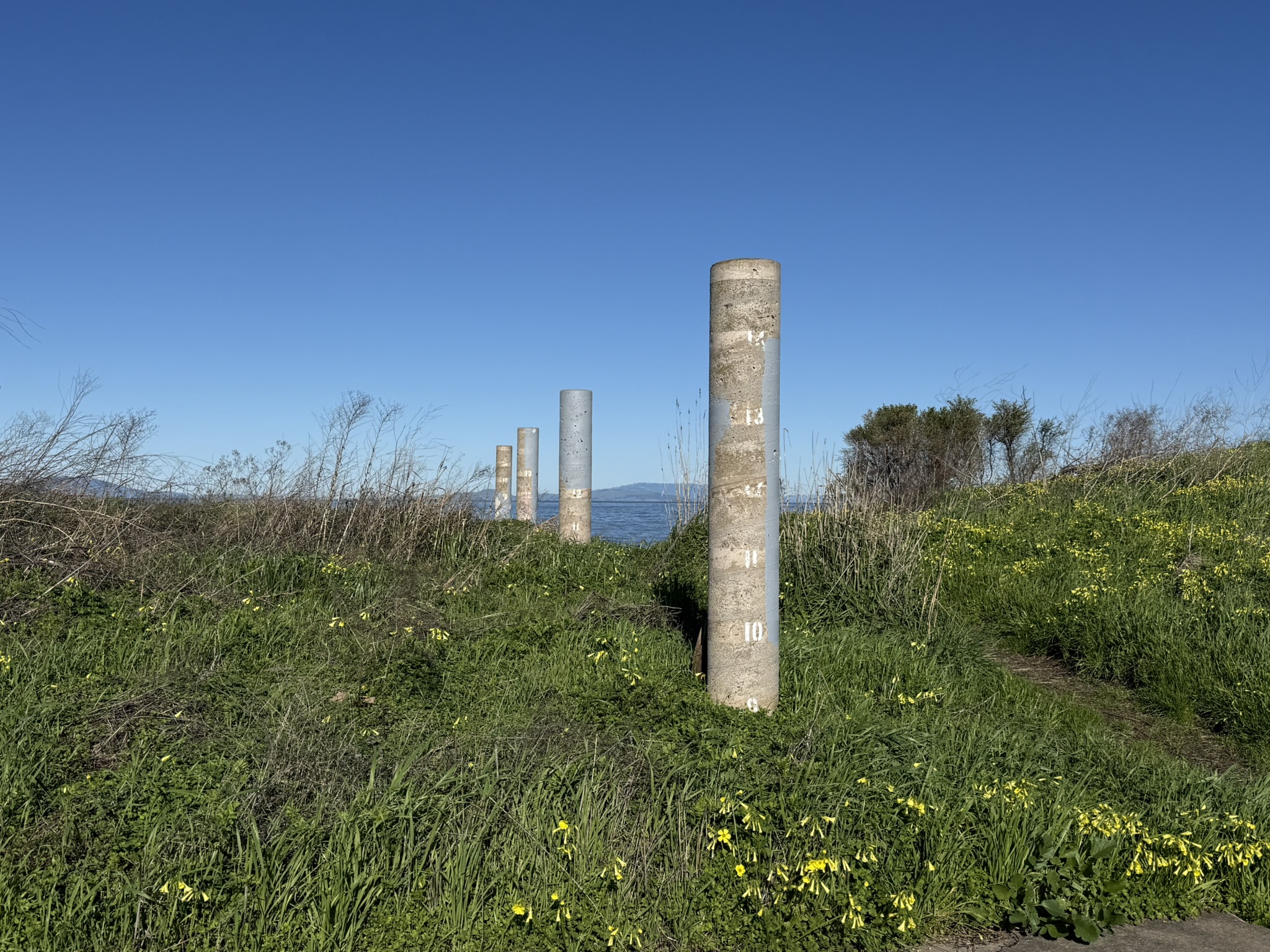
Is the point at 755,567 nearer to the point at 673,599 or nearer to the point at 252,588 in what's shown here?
the point at 673,599

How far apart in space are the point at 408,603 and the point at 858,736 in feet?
13.2

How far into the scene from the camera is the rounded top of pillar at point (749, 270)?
480cm

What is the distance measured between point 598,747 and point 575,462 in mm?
8814

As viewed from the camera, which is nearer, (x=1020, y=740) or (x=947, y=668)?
(x=1020, y=740)

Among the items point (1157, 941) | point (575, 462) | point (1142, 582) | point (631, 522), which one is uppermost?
point (575, 462)

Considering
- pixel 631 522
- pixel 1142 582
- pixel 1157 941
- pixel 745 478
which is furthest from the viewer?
pixel 631 522

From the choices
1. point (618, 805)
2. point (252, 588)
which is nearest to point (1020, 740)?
point (618, 805)

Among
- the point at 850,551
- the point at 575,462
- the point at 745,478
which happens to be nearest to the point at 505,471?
the point at 575,462

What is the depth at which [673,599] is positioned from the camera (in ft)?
23.8

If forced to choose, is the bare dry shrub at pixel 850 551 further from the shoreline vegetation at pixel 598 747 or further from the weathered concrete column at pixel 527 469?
the weathered concrete column at pixel 527 469

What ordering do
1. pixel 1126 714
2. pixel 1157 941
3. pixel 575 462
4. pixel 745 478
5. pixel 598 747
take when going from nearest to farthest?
pixel 1157 941
pixel 598 747
pixel 745 478
pixel 1126 714
pixel 575 462

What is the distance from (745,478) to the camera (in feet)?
15.6

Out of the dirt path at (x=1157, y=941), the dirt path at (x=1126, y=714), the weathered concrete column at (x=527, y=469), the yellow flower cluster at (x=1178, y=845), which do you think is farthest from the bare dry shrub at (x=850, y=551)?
the weathered concrete column at (x=527, y=469)

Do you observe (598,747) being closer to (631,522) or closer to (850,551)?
(850,551)
